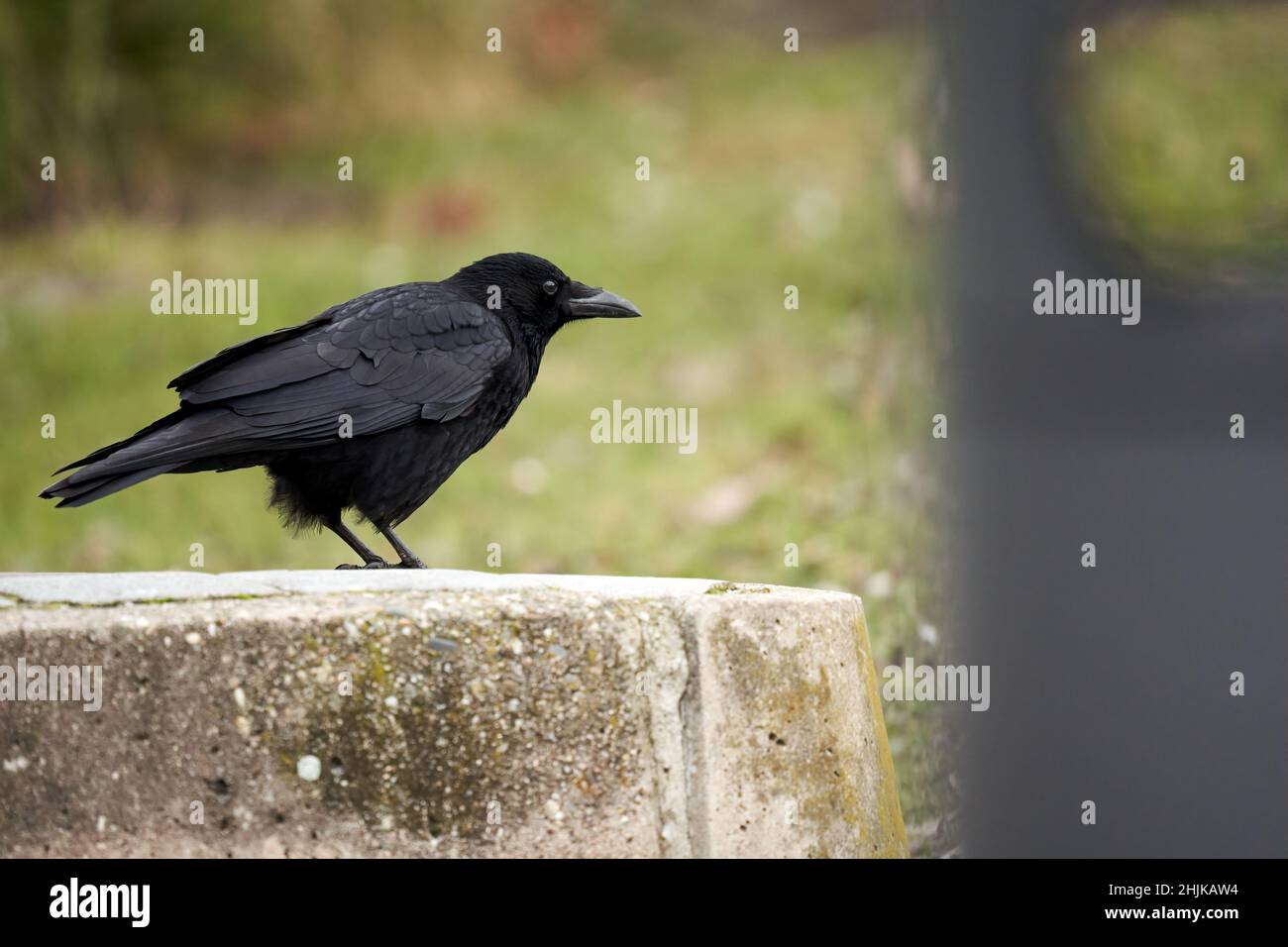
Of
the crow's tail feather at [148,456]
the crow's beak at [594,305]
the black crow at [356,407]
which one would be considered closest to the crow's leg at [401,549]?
the black crow at [356,407]

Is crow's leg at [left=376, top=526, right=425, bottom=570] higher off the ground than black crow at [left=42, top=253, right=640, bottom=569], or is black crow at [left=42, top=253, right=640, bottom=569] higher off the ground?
black crow at [left=42, top=253, right=640, bottom=569]

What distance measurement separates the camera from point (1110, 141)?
1.39m

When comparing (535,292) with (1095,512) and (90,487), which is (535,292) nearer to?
(90,487)

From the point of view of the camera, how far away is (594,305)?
4070mm

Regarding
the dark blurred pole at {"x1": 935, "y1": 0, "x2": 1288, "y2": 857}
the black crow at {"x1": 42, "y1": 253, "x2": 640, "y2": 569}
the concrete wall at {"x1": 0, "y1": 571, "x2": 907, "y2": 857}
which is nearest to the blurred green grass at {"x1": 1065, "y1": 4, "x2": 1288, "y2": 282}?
the dark blurred pole at {"x1": 935, "y1": 0, "x2": 1288, "y2": 857}

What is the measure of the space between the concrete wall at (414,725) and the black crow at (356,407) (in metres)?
0.77

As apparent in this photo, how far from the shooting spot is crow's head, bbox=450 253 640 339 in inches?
158

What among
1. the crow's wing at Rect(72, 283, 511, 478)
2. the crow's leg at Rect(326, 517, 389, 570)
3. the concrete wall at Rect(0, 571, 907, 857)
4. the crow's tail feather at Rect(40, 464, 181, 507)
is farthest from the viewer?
the crow's leg at Rect(326, 517, 389, 570)

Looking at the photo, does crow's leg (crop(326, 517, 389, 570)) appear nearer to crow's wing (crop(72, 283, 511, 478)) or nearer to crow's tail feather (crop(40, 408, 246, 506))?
crow's wing (crop(72, 283, 511, 478))

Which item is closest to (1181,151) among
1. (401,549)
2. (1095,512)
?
(1095,512)

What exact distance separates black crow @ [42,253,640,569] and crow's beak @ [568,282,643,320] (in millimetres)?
32

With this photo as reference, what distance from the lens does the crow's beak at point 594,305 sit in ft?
13.3

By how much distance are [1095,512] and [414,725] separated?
127 centimetres

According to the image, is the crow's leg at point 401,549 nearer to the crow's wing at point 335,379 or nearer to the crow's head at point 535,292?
the crow's wing at point 335,379
